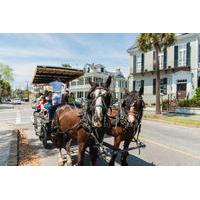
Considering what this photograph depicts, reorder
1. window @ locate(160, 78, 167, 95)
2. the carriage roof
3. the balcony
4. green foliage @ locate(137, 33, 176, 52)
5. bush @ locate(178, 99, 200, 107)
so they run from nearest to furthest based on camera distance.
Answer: the carriage roof → green foliage @ locate(137, 33, 176, 52) → bush @ locate(178, 99, 200, 107) → the balcony → window @ locate(160, 78, 167, 95)

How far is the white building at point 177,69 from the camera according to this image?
28550 millimetres

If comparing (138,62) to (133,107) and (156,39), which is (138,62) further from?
(133,107)

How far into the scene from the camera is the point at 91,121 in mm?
4973

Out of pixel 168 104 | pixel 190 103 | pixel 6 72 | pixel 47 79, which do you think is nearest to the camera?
pixel 47 79

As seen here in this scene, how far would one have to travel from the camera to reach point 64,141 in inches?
287

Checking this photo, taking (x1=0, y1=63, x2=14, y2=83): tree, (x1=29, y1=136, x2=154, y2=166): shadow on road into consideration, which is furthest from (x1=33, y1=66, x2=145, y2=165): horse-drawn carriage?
(x1=0, y1=63, x2=14, y2=83): tree

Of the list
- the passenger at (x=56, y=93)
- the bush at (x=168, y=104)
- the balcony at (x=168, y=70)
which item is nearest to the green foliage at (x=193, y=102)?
the bush at (x=168, y=104)

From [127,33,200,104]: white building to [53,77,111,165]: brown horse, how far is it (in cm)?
2339

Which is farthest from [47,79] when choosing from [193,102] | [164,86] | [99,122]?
[164,86]

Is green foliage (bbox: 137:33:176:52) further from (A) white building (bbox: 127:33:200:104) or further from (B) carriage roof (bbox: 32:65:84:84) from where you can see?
(B) carriage roof (bbox: 32:65:84:84)

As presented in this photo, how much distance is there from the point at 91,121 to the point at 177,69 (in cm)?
2799

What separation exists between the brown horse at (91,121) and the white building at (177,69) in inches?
921

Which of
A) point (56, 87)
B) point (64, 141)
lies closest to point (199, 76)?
point (56, 87)

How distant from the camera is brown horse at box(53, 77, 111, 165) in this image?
4651 mm
